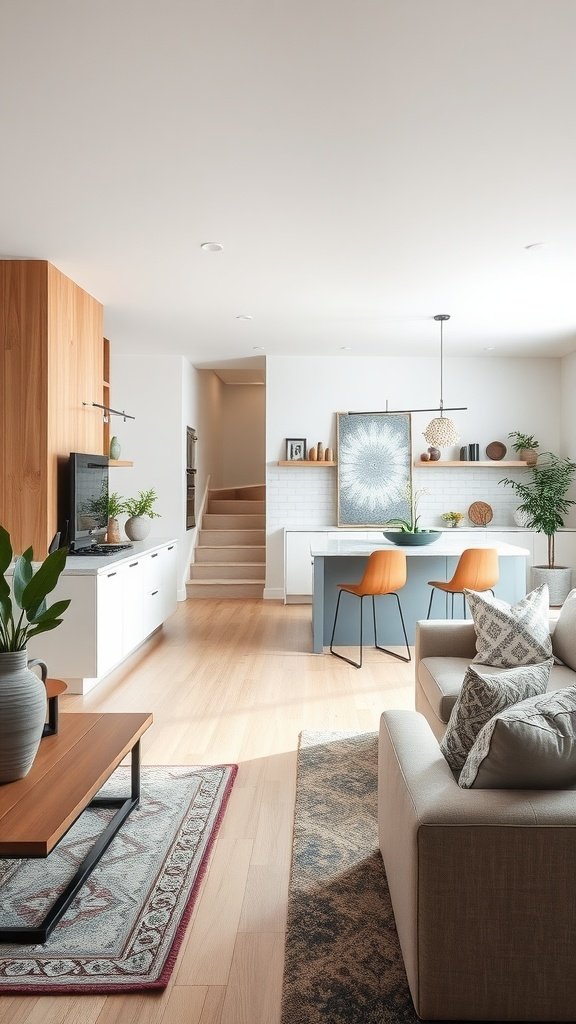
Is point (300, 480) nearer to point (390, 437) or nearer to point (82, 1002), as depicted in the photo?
point (390, 437)

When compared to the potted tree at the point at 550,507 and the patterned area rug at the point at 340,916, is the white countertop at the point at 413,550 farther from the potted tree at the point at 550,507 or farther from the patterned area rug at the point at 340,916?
the patterned area rug at the point at 340,916

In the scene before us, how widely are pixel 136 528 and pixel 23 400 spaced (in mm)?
1736

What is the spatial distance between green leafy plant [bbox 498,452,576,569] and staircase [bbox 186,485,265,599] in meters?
3.09

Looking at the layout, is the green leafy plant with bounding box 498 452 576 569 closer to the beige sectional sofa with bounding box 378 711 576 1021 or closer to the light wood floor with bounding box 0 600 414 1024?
Result: the light wood floor with bounding box 0 600 414 1024

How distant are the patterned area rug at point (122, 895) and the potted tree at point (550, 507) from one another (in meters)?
5.28

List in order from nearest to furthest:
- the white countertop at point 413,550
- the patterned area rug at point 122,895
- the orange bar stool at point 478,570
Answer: the patterned area rug at point 122,895, the orange bar stool at point 478,570, the white countertop at point 413,550

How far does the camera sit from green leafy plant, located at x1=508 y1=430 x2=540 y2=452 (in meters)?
8.07

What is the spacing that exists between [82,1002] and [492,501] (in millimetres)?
7206

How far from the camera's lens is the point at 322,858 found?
2424 mm

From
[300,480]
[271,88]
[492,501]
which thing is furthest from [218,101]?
[492,501]

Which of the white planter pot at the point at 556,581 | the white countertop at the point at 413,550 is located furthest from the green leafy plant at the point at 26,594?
the white planter pot at the point at 556,581

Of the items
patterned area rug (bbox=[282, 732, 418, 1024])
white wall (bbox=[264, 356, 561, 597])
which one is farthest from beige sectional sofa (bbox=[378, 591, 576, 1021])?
white wall (bbox=[264, 356, 561, 597])

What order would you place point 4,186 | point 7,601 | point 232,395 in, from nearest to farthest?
point 7,601, point 4,186, point 232,395

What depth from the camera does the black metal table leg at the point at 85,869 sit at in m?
1.98
